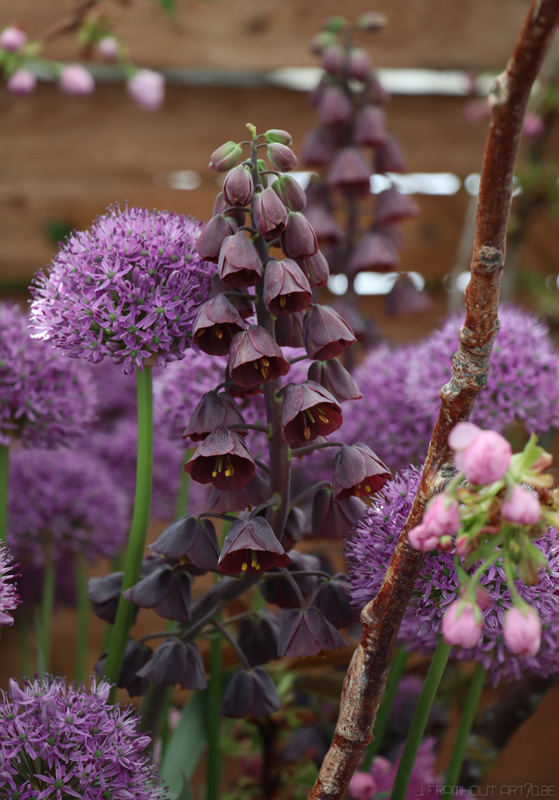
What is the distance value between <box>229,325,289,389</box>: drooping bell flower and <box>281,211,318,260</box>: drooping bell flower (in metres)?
0.05

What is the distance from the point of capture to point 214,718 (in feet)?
1.93

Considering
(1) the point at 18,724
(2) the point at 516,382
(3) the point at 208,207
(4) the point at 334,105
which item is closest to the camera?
(1) the point at 18,724

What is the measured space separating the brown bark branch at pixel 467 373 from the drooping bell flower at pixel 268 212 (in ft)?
0.38

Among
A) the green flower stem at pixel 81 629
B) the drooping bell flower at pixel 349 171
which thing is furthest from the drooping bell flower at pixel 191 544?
the drooping bell flower at pixel 349 171

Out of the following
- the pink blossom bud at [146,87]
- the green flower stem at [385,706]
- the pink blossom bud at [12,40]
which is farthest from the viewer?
the pink blossom bud at [146,87]

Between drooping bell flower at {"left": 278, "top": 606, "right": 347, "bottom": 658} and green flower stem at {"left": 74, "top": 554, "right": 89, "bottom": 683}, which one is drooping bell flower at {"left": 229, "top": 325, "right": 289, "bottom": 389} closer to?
drooping bell flower at {"left": 278, "top": 606, "right": 347, "bottom": 658}

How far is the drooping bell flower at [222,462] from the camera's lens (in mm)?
419

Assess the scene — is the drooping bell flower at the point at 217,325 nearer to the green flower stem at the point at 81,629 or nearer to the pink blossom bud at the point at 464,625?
the pink blossom bud at the point at 464,625

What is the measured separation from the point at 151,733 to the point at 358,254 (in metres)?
0.59

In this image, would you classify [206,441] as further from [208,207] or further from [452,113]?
[452,113]

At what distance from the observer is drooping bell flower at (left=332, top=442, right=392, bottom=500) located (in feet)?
1.42

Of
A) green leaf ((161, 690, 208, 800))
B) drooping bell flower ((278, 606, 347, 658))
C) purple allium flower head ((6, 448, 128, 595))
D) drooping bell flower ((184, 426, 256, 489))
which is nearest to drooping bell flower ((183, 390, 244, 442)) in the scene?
drooping bell flower ((184, 426, 256, 489))

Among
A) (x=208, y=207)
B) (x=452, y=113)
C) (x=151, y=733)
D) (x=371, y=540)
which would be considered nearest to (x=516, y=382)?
(x=371, y=540)

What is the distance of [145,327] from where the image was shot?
0.47 m
